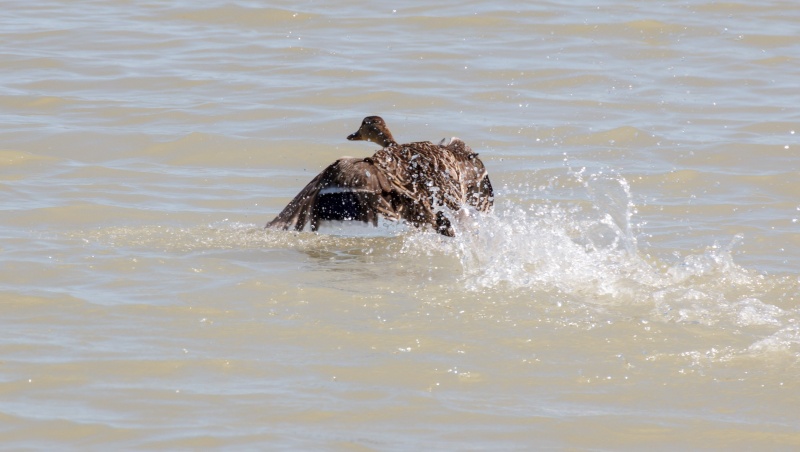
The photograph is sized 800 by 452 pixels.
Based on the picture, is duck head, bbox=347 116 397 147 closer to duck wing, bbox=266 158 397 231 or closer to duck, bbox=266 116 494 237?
duck, bbox=266 116 494 237

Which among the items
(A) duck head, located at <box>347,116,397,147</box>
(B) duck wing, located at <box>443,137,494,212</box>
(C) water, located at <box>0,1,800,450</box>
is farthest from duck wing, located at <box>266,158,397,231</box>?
(A) duck head, located at <box>347,116,397,147</box>

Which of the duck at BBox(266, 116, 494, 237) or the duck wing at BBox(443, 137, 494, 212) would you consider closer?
the duck at BBox(266, 116, 494, 237)

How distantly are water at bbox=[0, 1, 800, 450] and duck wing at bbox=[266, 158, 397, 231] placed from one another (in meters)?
0.17

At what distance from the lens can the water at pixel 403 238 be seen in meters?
5.34

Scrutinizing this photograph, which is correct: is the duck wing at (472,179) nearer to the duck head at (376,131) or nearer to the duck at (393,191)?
the duck at (393,191)

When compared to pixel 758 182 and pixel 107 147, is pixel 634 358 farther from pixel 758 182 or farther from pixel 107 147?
pixel 107 147

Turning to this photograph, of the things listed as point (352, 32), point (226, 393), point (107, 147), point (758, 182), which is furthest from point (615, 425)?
point (352, 32)

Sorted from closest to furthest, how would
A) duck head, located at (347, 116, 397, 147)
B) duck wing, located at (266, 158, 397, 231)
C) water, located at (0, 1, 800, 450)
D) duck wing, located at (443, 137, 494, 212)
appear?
water, located at (0, 1, 800, 450)
duck wing, located at (266, 158, 397, 231)
duck wing, located at (443, 137, 494, 212)
duck head, located at (347, 116, 397, 147)

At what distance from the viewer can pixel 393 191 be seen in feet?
25.2

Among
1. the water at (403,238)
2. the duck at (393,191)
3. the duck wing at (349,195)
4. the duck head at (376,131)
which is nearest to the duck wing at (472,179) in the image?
the duck at (393,191)

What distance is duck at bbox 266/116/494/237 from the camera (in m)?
7.61

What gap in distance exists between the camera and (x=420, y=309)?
21.7 feet

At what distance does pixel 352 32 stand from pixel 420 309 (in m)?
8.26

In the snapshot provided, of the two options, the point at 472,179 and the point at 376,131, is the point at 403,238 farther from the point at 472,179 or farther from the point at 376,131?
the point at 376,131
